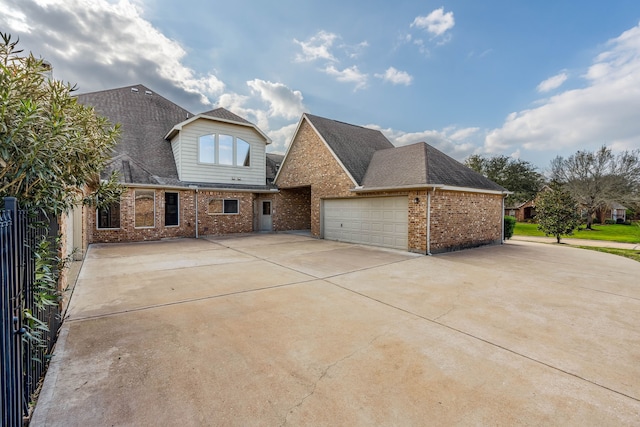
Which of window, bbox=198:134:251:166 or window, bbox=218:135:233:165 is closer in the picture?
window, bbox=198:134:251:166

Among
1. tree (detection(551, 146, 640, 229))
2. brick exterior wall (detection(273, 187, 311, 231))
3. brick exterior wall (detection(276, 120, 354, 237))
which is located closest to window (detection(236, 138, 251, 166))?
brick exterior wall (detection(276, 120, 354, 237))

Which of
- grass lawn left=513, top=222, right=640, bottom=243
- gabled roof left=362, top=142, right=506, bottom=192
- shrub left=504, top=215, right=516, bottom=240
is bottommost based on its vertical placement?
grass lawn left=513, top=222, right=640, bottom=243

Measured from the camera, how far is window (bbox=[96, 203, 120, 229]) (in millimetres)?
12094

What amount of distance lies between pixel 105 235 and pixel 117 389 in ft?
40.1

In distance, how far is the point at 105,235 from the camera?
12.1 meters

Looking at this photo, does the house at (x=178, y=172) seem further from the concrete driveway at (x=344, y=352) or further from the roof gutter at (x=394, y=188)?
the concrete driveway at (x=344, y=352)

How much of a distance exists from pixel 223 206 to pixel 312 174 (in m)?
5.26

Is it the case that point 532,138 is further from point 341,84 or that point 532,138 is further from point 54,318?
point 54,318

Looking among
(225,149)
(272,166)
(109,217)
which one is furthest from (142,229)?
(272,166)

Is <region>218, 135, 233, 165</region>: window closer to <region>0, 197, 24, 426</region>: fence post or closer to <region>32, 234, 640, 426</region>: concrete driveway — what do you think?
<region>32, 234, 640, 426</region>: concrete driveway

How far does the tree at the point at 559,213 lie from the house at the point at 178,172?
50.9 feet

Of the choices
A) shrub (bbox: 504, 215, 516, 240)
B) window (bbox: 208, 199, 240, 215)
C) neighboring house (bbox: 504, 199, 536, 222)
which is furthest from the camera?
neighboring house (bbox: 504, 199, 536, 222)

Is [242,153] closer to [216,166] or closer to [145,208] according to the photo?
[216,166]

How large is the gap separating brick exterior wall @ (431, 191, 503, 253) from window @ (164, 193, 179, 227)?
1187cm
